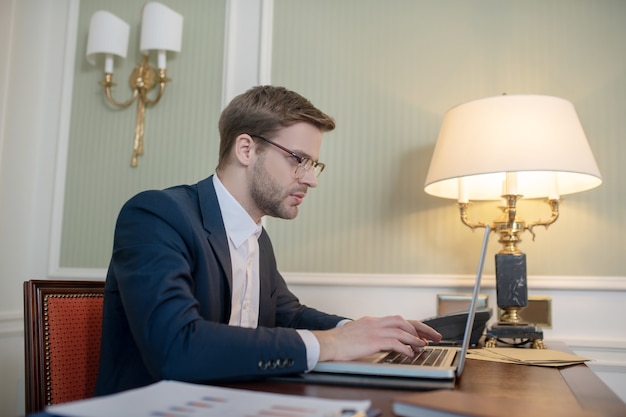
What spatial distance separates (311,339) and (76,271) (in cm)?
170

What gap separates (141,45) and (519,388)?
200 centimetres

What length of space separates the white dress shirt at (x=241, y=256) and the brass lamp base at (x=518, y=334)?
2.20 ft

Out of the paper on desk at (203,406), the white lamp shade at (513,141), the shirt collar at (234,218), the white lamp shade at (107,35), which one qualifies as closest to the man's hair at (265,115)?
the shirt collar at (234,218)

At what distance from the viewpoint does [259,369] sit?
2.89 feet

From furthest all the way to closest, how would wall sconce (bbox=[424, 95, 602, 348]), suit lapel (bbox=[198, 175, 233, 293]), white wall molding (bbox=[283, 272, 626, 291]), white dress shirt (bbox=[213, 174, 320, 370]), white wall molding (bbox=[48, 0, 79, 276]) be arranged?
white wall molding (bbox=[48, 0, 79, 276]), white wall molding (bbox=[283, 272, 626, 291]), wall sconce (bbox=[424, 95, 602, 348]), white dress shirt (bbox=[213, 174, 320, 370]), suit lapel (bbox=[198, 175, 233, 293])

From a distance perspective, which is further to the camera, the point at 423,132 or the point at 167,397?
the point at 423,132

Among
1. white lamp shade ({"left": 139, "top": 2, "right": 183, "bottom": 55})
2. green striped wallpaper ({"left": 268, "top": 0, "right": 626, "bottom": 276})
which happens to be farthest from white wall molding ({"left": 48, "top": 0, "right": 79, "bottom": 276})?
green striped wallpaper ({"left": 268, "top": 0, "right": 626, "bottom": 276})

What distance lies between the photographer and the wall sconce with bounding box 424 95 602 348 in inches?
58.9

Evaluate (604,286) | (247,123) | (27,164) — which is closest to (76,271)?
(27,164)

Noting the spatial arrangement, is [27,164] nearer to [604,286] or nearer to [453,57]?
[453,57]

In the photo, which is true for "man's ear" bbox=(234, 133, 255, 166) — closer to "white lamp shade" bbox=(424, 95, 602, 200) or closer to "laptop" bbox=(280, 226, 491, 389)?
"white lamp shade" bbox=(424, 95, 602, 200)

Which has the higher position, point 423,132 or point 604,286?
point 423,132

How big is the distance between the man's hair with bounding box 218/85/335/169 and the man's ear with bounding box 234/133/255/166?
0.07ft

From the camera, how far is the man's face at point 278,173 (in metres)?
1.44
